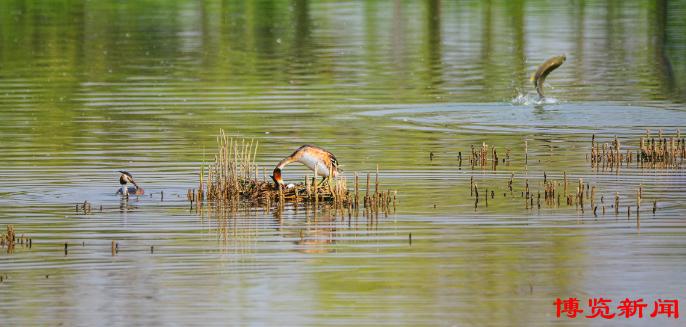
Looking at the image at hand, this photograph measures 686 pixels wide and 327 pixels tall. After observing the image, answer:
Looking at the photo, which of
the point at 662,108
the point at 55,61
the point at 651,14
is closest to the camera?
the point at 662,108

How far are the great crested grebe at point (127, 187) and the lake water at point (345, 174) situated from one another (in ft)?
0.67

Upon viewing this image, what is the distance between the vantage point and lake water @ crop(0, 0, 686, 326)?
14031mm

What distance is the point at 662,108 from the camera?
32.3 metres

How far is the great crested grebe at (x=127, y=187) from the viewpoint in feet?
66.2

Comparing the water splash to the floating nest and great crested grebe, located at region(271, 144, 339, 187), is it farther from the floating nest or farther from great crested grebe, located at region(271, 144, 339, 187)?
great crested grebe, located at region(271, 144, 339, 187)

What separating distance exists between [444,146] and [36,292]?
12.8 m

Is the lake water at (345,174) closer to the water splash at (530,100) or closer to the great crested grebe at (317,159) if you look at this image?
the water splash at (530,100)

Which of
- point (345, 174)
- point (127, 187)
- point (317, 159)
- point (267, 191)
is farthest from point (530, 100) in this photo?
point (127, 187)

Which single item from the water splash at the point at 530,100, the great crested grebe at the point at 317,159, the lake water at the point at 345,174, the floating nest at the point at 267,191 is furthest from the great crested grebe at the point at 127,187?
the water splash at the point at 530,100

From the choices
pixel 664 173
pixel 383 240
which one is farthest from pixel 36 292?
pixel 664 173

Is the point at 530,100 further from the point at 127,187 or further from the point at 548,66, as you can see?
the point at 127,187

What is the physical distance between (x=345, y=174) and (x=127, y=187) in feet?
11.1

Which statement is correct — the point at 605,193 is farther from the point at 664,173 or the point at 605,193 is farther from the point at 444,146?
the point at 444,146

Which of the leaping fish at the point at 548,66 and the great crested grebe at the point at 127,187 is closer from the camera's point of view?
the great crested grebe at the point at 127,187
